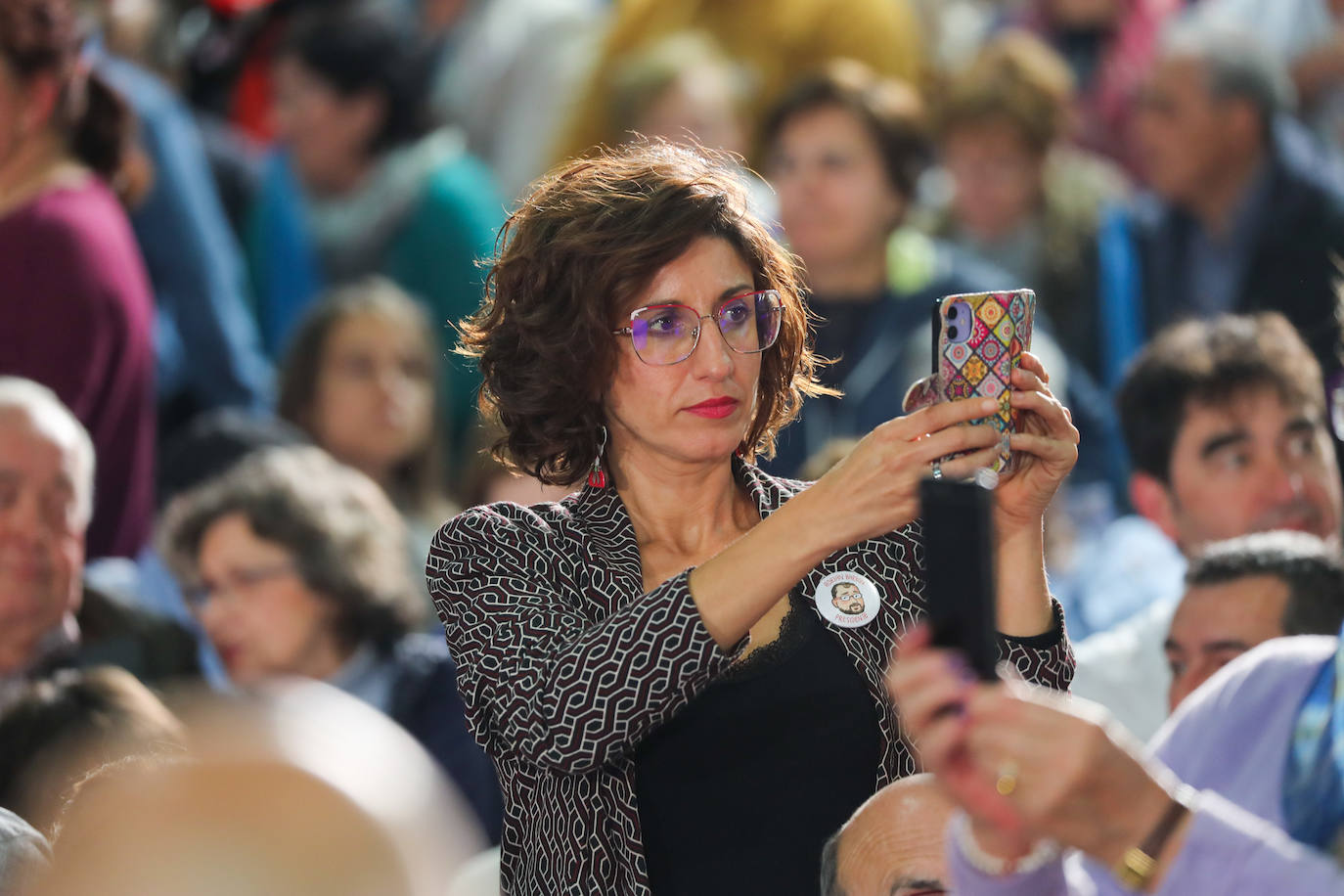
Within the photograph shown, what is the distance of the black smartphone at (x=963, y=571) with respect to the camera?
1523mm

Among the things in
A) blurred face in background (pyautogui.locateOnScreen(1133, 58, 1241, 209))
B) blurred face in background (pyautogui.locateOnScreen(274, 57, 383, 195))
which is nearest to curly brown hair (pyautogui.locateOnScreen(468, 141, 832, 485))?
blurred face in background (pyautogui.locateOnScreen(1133, 58, 1241, 209))

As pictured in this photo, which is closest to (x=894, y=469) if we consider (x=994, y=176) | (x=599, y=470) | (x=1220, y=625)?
(x=599, y=470)

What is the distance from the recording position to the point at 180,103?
21.9 ft

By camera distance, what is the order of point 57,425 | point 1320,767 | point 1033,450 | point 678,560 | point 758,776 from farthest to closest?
point 57,425 < point 678,560 < point 758,776 < point 1033,450 < point 1320,767

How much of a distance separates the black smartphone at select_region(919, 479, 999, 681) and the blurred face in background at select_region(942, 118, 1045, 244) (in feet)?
13.9

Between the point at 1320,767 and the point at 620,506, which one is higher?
the point at 1320,767

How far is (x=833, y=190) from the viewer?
4.91m

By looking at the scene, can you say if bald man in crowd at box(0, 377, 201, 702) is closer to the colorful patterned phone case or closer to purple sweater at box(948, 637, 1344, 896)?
the colorful patterned phone case

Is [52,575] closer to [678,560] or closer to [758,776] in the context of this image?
[678,560]

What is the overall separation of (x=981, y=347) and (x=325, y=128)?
14.4 ft

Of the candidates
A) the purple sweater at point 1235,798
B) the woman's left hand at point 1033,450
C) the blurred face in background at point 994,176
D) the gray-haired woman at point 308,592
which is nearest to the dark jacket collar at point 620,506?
the woman's left hand at point 1033,450

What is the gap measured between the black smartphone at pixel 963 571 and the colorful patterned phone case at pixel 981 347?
1.62 ft

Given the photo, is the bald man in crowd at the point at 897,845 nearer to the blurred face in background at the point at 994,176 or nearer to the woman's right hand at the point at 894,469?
the woman's right hand at the point at 894,469

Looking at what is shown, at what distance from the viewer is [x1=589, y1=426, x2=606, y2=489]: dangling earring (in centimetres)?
254
